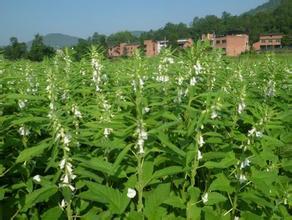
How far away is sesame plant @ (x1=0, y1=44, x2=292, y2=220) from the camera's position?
3.44m

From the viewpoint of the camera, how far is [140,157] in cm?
360

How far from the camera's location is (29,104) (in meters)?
4.64

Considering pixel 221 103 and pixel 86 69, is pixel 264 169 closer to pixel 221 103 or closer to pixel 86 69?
pixel 221 103

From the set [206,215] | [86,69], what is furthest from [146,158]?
[86,69]

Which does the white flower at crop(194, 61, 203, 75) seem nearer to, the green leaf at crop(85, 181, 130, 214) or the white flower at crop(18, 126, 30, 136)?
the green leaf at crop(85, 181, 130, 214)

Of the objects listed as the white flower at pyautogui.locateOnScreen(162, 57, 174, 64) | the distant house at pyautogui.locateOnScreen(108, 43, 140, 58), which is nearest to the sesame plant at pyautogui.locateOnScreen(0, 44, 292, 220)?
the white flower at pyautogui.locateOnScreen(162, 57, 174, 64)

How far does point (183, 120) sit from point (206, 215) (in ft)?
3.50

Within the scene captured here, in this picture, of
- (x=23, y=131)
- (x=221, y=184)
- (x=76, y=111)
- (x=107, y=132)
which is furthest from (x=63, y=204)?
(x=221, y=184)

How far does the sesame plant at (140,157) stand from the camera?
135 inches

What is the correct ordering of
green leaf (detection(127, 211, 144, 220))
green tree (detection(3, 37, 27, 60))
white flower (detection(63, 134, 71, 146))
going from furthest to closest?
1. green tree (detection(3, 37, 27, 60))
2. green leaf (detection(127, 211, 144, 220))
3. white flower (detection(63, 134, 71, 146))

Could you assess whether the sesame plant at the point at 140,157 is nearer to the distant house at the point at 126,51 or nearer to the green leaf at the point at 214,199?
the green leaf at the point at 214,199

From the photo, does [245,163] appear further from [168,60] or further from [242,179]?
[168,60]

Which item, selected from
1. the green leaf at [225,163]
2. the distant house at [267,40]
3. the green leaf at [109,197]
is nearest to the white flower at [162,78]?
the green leaf at [225,163]

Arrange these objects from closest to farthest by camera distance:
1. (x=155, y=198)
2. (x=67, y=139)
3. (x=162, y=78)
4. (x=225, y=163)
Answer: (x=67, y=139) → (x=155, y=198) → (x=225, y=163) → (x=162, y=78)
